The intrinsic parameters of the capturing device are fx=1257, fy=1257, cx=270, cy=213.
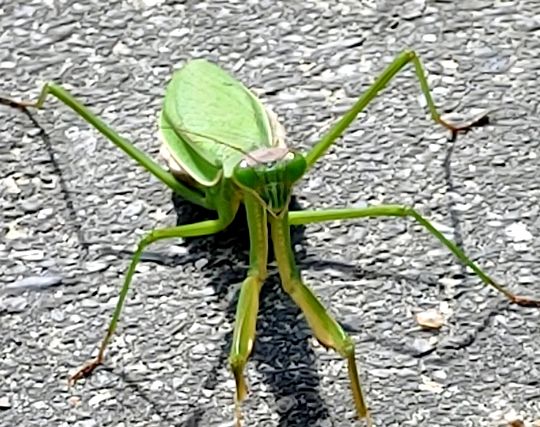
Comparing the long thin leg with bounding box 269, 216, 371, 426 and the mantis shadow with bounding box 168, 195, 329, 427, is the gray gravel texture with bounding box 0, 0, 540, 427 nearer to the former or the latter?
the mantis shadow with bounding box 168, 195, 329, 427

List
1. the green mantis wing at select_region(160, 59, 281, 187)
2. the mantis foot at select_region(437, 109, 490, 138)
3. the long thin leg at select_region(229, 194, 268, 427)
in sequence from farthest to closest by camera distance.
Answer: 1. the mantis foot at select_region(437, 109, 490, 138)
2. the green mantis wing at select_region(160, 59, 281, 187)
3. the long thin leg at select_region(229, 194, 268, 427)

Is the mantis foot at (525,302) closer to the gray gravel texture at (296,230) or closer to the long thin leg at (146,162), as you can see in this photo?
the gray gravel texture at (296,230)

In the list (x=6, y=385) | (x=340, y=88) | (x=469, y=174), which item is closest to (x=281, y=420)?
(x=6, y=385)

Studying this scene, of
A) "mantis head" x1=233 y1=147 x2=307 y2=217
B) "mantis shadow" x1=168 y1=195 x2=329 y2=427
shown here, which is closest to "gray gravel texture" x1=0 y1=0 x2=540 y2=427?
"mantis shadow" x1=168 y1=195 x2=329 y2=427

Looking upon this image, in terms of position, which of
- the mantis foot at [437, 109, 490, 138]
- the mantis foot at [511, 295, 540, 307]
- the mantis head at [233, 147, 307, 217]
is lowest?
the mantis foot at [511, 295, 540, 307]

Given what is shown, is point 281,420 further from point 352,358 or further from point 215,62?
point 215,62

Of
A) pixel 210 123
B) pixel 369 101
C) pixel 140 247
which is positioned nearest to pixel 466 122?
pixel 369 101

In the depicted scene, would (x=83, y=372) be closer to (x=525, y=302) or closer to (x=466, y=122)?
(x=525, y=302)
